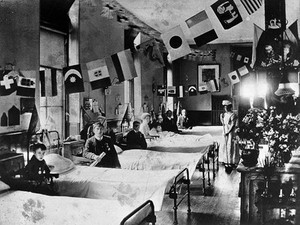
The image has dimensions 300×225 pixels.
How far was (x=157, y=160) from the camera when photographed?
3.66 metres

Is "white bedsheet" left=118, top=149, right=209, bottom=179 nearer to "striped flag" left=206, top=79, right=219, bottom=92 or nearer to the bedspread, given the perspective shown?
the bedspread

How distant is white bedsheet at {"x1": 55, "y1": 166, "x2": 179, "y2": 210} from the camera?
3234 millimetres

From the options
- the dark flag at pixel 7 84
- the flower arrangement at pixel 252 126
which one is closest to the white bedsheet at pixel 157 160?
the flower arrangement at pixel 252 126

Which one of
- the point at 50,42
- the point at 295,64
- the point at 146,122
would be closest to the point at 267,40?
the point at 295,64

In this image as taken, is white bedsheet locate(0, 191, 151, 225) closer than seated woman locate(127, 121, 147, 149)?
Yes

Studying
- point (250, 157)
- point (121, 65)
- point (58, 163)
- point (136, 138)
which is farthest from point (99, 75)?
point (250, 157)

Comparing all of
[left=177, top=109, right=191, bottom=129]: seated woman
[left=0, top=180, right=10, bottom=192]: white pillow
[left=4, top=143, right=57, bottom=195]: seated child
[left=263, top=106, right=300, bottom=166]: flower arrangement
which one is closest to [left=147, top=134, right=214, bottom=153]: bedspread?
[left=177, top=109, right=191, bottom=129]: seated woman

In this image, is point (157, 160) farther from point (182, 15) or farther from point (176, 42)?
point (182, 15)

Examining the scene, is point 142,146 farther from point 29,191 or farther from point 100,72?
point 29,191

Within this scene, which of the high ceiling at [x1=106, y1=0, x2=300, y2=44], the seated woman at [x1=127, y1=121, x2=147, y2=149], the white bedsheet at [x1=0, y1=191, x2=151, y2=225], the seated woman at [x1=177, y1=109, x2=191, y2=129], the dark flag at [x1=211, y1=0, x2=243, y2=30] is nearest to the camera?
the white bedsheet at [x1=0, y1=191, x2=151, y2=225]

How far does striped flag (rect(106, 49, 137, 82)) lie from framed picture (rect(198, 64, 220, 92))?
1.90 feet

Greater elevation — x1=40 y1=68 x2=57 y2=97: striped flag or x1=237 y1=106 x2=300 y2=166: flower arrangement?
x1=40 y1=68 x2=57 y2=97: striped flag

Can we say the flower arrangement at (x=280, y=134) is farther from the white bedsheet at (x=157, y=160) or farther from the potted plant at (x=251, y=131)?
the white bedsheet at (x=157, y=160)

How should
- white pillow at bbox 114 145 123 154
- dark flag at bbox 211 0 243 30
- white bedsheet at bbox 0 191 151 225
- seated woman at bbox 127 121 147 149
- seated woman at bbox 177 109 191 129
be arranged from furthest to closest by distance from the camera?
seated woman at bbox 127 121 147 149 → white pillow at bbox 114 145 123 154 → seated woman at bbox 177 109 191 129 → dark flag at bbox 211 0 243 30 → white bedsheet at bbox 0 191 151 225
